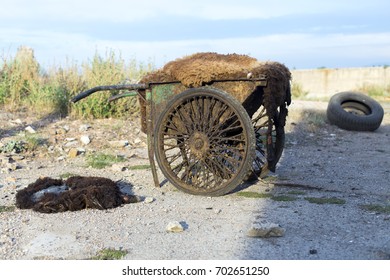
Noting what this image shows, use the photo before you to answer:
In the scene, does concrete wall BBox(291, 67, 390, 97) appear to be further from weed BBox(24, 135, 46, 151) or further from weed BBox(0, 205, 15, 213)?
weed BBox(0, 205, 15, 213)

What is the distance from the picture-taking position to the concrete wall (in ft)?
83.5

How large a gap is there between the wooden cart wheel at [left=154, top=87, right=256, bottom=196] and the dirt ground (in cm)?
22

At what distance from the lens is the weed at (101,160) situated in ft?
27.6

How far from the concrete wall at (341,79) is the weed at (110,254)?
2178 cm

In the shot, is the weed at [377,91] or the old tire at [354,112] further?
the weed at [377,91]

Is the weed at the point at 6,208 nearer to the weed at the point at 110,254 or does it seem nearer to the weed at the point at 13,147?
the weed at the point at 110,254

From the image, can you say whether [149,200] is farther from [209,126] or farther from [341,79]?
[341,79]

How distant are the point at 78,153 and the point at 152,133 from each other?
10.5ft

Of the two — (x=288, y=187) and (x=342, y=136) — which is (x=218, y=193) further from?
(x=342, y=136)

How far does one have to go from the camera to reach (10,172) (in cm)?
800

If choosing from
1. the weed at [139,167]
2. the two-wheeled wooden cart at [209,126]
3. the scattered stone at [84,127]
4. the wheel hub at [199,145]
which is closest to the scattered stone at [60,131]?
the scattered stone at [84,127]

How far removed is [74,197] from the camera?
5.72 meters

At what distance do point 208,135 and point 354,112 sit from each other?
876 centimetres
